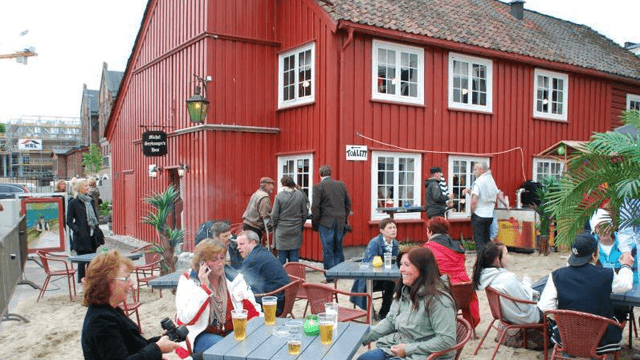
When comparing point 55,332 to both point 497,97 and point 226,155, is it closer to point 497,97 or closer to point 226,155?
point 226,155

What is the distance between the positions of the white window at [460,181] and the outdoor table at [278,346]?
9.37 metres

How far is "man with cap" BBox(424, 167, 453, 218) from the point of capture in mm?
10297

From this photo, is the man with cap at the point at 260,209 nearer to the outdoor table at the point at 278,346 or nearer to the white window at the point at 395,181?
the white window at the point at 395,181

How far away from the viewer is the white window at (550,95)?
1423 centimetres

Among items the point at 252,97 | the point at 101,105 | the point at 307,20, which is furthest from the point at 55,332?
the point at 101,105

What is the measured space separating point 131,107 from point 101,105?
5101cm

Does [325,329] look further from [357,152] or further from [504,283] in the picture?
[357,152]

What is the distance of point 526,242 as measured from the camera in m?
11.8

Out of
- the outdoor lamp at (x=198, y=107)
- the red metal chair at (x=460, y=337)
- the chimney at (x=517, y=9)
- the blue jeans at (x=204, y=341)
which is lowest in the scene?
the blue jeans at (x=204, y=341)

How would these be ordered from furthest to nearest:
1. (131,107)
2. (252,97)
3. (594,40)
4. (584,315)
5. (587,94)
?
(594,40), (131,107), (587,94), (252,97), (584,315)

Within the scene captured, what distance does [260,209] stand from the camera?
31.5ft

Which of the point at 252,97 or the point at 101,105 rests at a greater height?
the point at 101,105

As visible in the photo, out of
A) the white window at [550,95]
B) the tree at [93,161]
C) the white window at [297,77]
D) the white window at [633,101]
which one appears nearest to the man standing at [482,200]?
the white window at [297,77]

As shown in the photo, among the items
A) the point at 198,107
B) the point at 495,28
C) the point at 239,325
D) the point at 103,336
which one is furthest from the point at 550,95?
the point at 103,336
